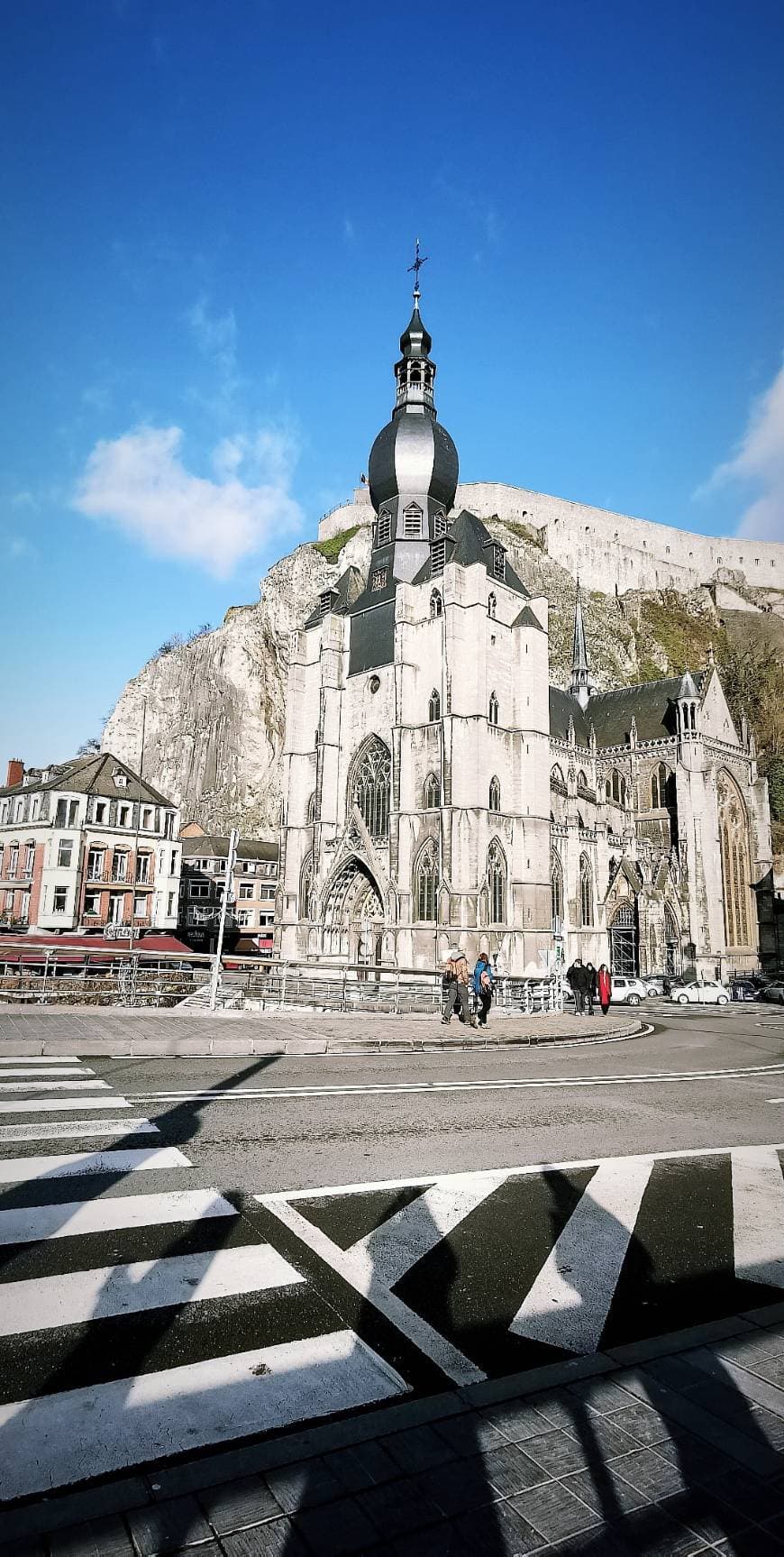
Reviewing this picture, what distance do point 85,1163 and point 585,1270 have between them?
3311 mm

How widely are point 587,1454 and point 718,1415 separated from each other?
1.80 ft

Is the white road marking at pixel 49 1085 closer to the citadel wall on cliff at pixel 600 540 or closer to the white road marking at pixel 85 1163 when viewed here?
the white road marking at pixel 85 1163

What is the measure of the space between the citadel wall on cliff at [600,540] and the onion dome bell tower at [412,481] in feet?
135

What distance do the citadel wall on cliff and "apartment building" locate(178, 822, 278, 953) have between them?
4072cm

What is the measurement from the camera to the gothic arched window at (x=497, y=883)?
105 feet

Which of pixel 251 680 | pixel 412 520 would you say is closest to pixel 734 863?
pixel 412 520

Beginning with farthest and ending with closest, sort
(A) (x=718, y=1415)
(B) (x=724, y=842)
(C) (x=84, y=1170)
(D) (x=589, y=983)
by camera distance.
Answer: (B) (x=724, y=842) < (D) (x=589, y=983) < (C) (x=84, y=1170) < (A) (x=718, y=1415)

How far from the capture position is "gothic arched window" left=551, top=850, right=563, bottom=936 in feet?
128

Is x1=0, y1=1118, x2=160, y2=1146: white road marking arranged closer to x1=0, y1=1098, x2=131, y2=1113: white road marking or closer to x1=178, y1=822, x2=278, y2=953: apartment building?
x1=0, y1=1098, x2=131, y2=1113: white road marking

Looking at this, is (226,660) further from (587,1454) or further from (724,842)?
(587,1454)

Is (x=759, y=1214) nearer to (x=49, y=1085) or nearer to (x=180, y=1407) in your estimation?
(x=180, y=1407)

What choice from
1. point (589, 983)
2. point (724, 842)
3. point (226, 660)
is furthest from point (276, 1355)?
point (226, 660)

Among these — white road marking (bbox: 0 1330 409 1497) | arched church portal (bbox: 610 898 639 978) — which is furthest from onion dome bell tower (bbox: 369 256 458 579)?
white road marking (bbox: 0 1330 409 1497)

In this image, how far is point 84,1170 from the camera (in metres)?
5.31
